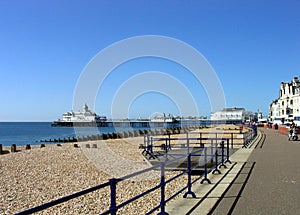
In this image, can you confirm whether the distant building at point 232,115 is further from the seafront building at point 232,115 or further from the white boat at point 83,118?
the white boat at point 83,118

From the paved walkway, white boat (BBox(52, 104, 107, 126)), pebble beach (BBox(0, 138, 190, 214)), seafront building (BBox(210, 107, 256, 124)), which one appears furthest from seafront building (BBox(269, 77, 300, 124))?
white boat (BBox(52, 104, 107, 126))

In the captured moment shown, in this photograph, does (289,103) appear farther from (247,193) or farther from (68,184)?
(247,193)

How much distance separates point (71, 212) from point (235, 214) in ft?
14.9

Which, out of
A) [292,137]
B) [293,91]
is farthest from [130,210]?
[293,91]

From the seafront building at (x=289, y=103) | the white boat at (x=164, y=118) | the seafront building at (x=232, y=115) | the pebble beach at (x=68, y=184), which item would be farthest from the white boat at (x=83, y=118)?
the pebble beach at (x=68, y=184)

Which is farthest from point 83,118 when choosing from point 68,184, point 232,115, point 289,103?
point 68,184

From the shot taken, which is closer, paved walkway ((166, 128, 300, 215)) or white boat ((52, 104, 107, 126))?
paved walkway ((166, 128, 300, 215))

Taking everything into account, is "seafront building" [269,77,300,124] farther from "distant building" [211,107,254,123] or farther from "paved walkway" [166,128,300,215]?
"paved walkway" [166,128,300,215]

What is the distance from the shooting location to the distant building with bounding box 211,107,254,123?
160875 millimetres

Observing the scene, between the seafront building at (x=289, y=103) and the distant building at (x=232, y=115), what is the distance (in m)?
61.2

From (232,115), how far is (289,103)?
91.0 meters

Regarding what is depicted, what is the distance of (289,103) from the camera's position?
83.6 m

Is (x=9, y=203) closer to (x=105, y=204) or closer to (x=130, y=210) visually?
(x=105, y=204)

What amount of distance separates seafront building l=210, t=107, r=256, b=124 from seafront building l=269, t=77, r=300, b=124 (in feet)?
196
